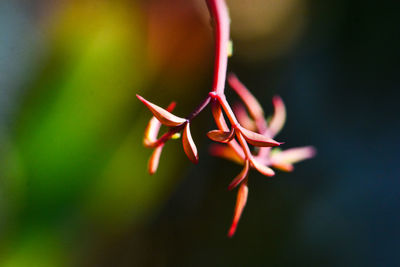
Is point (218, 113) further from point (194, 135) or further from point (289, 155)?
point (194, 135)

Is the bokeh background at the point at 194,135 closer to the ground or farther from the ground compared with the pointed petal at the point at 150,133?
closer to the ground

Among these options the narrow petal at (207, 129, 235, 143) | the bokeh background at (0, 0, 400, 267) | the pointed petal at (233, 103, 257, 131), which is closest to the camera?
the narrow petal at (207, 129, 235, 143)

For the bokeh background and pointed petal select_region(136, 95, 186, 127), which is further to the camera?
the bokeh background

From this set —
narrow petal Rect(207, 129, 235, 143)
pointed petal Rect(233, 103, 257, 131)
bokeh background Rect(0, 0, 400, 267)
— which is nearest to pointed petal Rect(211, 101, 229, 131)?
narrow petal Rect(207, 129, 235, 143)

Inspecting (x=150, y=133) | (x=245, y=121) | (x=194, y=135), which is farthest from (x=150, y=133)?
(x=194, y=135)

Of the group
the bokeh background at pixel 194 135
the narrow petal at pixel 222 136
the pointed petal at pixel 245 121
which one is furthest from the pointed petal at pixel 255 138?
the bokeh background at pixel 194 135

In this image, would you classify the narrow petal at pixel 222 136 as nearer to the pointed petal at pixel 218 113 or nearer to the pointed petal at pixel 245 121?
the pointed petal at pixel 218 113

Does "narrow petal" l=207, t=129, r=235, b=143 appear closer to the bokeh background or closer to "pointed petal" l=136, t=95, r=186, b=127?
"pointed petal" l=136, t=95, r=186, b=127

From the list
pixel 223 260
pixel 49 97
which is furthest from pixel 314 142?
pixel 49 97

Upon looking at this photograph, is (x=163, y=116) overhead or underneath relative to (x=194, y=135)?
overhead
